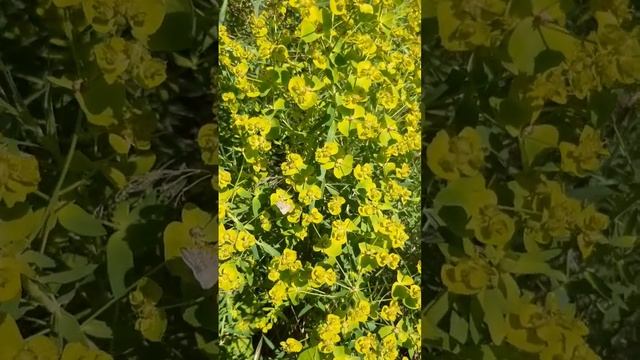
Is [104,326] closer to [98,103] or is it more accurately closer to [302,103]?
[98,103]

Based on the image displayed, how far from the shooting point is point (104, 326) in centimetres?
101

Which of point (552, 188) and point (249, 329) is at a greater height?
point (552, 188)

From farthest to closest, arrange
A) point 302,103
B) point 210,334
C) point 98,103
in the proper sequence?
point 302,103, point 210,334, point 98,103

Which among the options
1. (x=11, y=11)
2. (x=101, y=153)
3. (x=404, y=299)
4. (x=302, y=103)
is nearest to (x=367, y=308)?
(x=404, y=299)

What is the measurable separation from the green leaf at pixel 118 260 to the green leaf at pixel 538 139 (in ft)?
1.97

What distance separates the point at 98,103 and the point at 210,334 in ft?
1.26

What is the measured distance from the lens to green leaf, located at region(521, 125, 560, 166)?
109 centimetres

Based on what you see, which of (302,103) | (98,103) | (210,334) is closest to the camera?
(98,103)

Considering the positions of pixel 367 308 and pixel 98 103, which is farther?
pixel 367 308

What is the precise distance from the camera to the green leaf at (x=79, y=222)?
944 mm

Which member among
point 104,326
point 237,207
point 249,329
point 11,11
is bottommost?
point 249,329

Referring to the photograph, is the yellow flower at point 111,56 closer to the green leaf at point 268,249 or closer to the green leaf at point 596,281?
the green leaf at point 268,249

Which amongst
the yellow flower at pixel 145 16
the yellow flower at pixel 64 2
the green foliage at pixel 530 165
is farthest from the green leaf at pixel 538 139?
the yellow flower at pixel 64 2

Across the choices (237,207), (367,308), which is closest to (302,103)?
(237,207)
